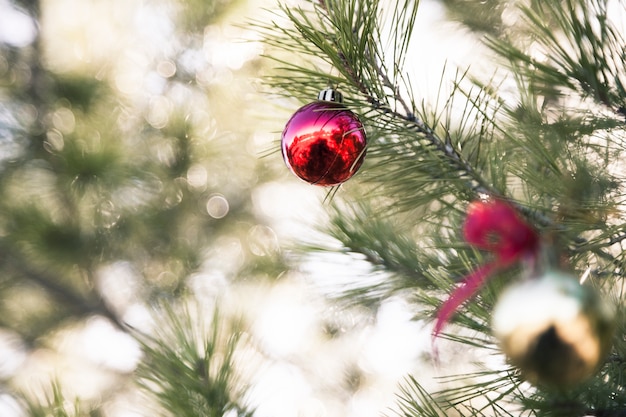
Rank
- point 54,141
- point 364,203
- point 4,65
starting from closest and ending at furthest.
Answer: point 364,203 < point 54,141 < point 4,65

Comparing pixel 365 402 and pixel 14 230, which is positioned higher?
pixel 14 230

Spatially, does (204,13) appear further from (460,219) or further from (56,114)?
(460,219)

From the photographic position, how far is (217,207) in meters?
1.68

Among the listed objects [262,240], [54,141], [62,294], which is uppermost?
[54,141]

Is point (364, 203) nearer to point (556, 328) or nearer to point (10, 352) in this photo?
point (556, 328)

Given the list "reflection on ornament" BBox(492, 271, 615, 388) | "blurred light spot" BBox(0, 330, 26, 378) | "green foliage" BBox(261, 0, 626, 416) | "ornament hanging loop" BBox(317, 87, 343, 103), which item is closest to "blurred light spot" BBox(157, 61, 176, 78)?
"blurred light spot" BBox(0, 330, 26, 378)

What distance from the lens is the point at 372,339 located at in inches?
58.6

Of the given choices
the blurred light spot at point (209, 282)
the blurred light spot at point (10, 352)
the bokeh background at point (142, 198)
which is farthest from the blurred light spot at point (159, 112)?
the blurred light spot at point (10, 352)

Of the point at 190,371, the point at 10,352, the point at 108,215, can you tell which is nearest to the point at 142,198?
the point at 108,215

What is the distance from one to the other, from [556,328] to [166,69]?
1.40 metres

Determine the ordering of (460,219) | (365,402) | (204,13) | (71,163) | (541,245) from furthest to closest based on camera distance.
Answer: (365,402)
(204,13)
(71,163)
(460,219)
(541,245)

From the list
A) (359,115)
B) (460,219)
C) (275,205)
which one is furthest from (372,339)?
(359,115)

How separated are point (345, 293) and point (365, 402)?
0.92m

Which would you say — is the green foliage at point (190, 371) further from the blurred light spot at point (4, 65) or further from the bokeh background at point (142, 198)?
the blurred light spot at point (4, 65)
